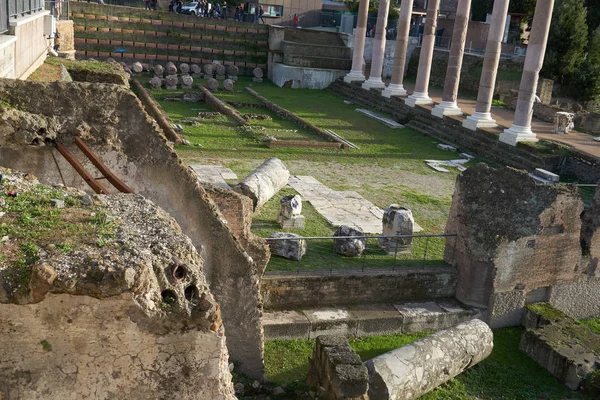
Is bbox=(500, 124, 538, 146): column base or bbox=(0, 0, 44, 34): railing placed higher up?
bbox=(0, 0, 44, 34): railing

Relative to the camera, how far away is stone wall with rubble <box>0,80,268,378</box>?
6.33 m

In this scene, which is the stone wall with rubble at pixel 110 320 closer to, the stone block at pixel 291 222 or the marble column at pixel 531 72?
the stone block at pixel 291 222

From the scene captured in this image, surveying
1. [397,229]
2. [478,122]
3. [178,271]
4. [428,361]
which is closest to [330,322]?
[428,361]

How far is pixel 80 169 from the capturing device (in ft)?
19.9

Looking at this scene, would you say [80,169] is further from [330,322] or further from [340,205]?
[340,205]

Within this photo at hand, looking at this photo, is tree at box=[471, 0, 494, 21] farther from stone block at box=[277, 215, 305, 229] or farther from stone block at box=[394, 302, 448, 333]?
stone block at box=[394, 302, 448, 333]

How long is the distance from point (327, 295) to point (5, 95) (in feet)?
14.6

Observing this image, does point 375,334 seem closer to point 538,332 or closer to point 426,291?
point 426,291

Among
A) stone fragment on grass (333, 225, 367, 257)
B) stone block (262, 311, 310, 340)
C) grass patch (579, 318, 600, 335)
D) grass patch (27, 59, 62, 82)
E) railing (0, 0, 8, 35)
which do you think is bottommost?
grass patch (579, 318, 600, 335)

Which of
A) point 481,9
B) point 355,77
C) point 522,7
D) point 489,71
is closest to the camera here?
point 489,71

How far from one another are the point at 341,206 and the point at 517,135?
7.50 m

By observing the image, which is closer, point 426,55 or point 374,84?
point 426,55

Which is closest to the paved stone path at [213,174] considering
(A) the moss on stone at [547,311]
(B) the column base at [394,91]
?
(A) the moss on stone at [547,311]

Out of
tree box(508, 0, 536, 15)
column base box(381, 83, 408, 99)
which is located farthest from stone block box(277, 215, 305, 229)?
tree box(508, 0, 536, 15)
